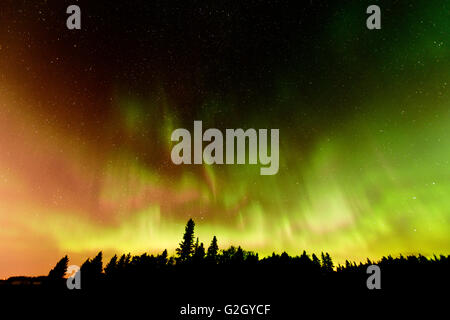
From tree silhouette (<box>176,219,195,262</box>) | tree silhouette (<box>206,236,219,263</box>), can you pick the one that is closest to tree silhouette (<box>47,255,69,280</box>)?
tree silhouette (<box>176,219,195,262</box>)

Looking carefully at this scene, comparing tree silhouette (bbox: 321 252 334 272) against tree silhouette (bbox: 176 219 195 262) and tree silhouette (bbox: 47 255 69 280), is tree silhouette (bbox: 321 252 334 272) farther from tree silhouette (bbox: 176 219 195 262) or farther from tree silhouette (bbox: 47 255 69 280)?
tree silhouette (bbox: 47 255 69 280)

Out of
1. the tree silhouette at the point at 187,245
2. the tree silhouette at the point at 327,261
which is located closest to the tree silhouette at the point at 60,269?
the tree silhouette at the point at 187,245

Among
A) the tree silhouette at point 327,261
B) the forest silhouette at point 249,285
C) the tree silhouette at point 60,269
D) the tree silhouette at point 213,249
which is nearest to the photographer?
the forest silhouette at point 249,285

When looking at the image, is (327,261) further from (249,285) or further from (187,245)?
(249,285)

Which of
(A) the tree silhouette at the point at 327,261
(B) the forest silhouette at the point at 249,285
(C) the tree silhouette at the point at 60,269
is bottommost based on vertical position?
(A) the tree silhouette at the point at 327,261

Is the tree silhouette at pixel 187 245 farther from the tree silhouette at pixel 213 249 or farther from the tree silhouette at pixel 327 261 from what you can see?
the tree silhouette at pixel 327 261

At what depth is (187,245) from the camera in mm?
79938

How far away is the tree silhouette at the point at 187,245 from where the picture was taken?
77787 millimetres

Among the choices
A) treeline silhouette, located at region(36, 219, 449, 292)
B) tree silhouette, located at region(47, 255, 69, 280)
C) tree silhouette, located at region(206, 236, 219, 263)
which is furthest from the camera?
tree silhouette, located at region(206, 236, 219, 263)

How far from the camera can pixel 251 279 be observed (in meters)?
41.1

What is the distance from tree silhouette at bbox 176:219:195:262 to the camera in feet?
255

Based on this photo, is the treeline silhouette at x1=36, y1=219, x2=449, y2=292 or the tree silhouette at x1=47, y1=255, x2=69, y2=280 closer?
the treeline silhouette at x1=36, y1=219, x2=449, y2=292
